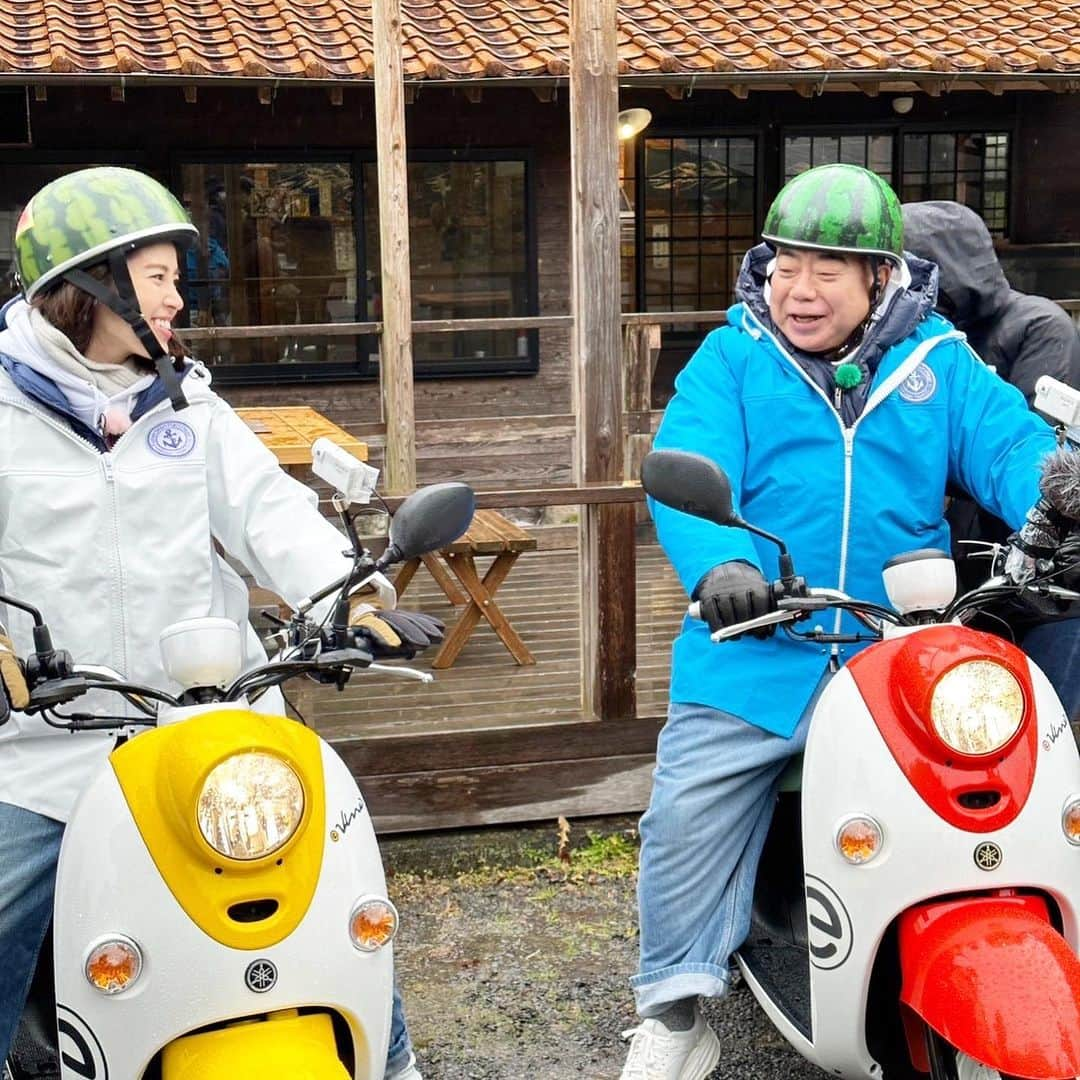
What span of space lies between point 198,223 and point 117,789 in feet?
30.7

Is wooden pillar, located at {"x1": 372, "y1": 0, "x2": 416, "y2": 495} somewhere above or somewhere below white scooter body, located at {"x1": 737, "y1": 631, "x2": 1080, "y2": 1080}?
above

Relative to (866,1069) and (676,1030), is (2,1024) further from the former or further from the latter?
(866,1069)

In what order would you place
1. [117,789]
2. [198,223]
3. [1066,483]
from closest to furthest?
1. [117,789]
2. [1066,483]
3. [198,223]

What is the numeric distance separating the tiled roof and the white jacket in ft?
22.3

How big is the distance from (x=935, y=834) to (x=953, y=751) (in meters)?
0.14

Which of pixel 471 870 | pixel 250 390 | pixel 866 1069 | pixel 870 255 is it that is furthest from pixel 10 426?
pixel 250 390

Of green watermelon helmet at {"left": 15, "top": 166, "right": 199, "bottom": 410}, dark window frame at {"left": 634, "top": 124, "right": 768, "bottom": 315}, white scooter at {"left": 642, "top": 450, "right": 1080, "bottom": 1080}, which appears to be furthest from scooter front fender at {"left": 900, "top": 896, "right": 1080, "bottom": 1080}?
dark window frame at {"left": 634, "top": 124, "right": 768, "bottom": 315}

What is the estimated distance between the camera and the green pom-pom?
2.99 meters

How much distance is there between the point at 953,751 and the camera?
238cm

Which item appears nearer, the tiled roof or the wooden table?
the wooden table

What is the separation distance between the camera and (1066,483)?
2500 mm

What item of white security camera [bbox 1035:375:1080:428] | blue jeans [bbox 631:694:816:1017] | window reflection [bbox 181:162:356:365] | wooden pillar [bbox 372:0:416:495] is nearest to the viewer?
white security camera [bbox 1035:375:1080:428]

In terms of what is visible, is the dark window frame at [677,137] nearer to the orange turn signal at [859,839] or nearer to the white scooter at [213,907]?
the orange turn signal at [859,839]

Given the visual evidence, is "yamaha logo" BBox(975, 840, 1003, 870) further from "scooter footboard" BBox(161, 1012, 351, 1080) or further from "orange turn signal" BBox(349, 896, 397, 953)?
"scooter footboard" BBox(161, 1012, 351, 1080)
